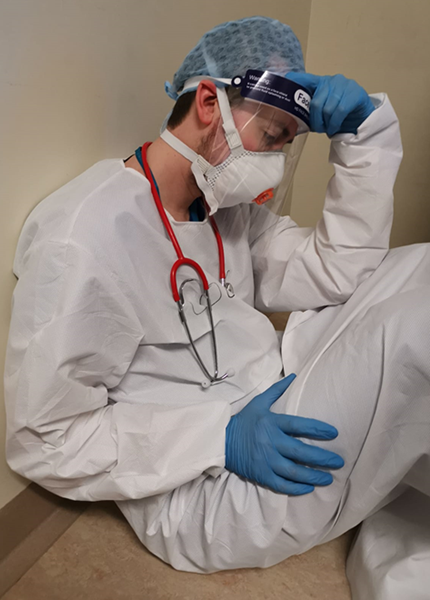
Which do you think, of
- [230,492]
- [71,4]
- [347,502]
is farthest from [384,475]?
[71,4]

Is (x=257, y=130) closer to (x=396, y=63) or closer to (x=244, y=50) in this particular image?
(x=244, y=50)

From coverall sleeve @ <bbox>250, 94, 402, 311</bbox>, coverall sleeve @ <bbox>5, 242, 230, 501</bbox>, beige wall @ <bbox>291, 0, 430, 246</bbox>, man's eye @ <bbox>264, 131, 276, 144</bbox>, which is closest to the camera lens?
coverall sleeve @ <bbox>5, 242, 230, 501</bbox>

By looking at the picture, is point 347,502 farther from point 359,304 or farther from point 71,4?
point 71,4

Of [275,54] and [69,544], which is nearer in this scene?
[275,54]

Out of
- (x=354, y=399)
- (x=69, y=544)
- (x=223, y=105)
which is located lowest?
(x=69, y=544)

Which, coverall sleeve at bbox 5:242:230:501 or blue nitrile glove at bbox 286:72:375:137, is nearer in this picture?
coverall sleeve at bbox 5:242:230:501

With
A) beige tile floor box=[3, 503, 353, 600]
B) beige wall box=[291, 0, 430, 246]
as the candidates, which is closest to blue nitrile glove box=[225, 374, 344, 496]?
beige tile floor box=[3, 503, 353, 600]

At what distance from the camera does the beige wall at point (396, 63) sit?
1.60 m

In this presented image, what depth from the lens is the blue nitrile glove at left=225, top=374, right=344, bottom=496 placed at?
82 centimetres

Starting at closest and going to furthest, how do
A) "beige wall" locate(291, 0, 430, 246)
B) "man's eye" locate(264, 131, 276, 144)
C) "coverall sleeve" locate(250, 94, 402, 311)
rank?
"man's eye" locate(264, 131, 276, 144), "coverall sleeve" locate(250, 94, 402, 311), "beige wall" locate(291, 0, 430, 246)

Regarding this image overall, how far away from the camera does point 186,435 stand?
34.0 inches

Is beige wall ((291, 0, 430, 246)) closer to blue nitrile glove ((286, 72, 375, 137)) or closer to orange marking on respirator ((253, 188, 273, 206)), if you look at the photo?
blue nitrile glove ((286, 72, 375, 137))

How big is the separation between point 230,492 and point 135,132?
33.3 inches

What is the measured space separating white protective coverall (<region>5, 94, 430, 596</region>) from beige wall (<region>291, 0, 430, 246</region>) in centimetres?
74
